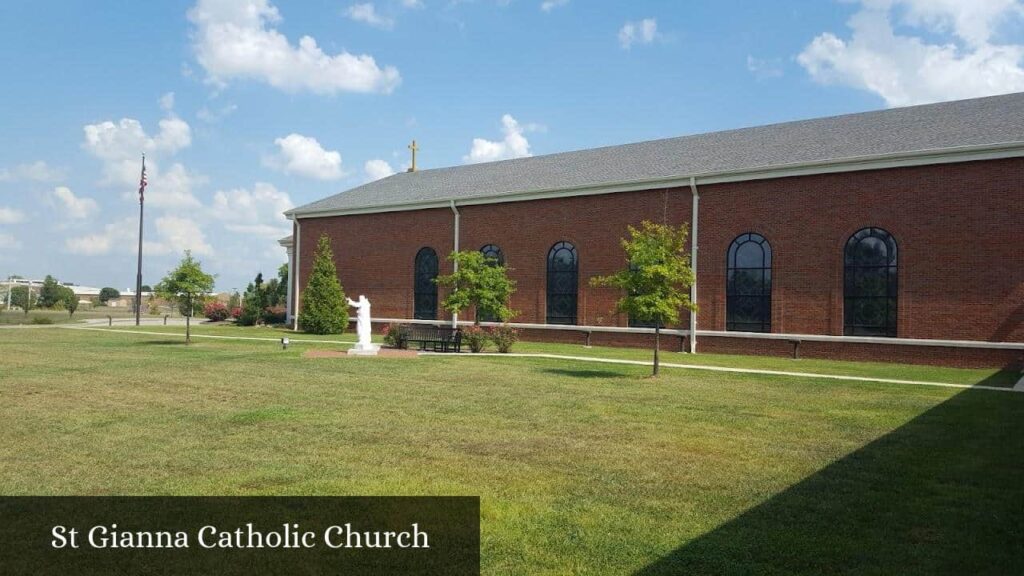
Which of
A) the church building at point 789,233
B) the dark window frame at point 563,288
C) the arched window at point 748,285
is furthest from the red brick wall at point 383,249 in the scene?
the arched window at point 748,285

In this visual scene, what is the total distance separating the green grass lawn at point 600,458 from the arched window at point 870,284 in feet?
26.1

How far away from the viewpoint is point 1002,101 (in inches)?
961

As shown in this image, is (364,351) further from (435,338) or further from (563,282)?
(563,282)

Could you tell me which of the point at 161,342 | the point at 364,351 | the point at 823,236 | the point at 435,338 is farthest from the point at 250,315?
the point at 823,236

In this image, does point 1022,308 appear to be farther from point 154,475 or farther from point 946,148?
point 154,475

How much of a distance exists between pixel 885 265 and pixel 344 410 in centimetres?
1811

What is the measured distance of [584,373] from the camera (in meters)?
17.4

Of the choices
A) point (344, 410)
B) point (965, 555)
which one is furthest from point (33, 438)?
point (965, 555)

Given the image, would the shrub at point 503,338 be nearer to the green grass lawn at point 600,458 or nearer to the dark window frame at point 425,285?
the dark window frame at point 425,285

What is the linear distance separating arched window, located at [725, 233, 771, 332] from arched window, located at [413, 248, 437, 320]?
13.5 metres

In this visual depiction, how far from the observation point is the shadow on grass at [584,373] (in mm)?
16766

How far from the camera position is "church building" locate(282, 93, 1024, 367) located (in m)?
20.8

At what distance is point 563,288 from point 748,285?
7.38 m

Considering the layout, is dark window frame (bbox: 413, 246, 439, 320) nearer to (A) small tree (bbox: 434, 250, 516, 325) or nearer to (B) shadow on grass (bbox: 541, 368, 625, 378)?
A: (A) small tree (bbox: 434, 250, 516, 325)
